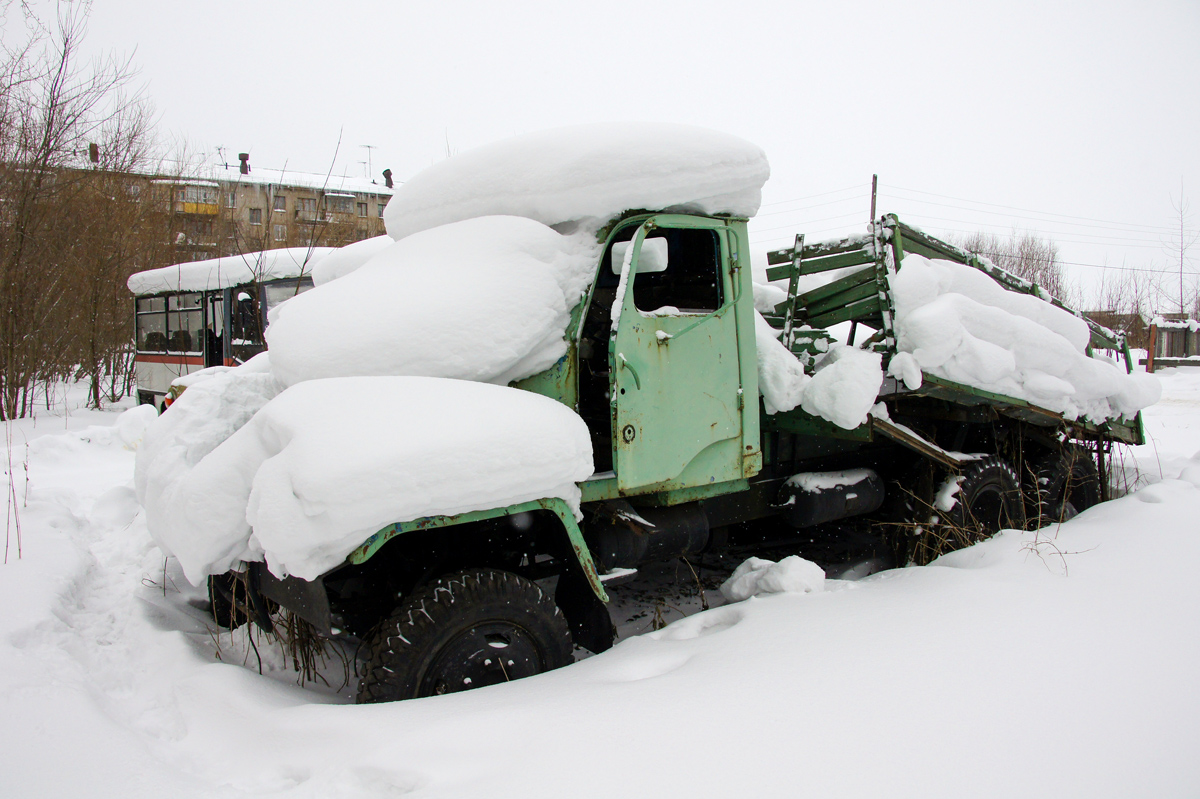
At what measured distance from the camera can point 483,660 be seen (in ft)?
9.40

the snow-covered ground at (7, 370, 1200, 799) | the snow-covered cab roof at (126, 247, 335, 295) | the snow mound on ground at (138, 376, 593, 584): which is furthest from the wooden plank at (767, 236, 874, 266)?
the snow-covered cab roof at (126, 247, 335, 295)

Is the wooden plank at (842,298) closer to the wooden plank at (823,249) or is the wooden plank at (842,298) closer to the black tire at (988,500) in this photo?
the wooden plank at (823,249)

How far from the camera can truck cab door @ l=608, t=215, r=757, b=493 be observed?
3285 mm

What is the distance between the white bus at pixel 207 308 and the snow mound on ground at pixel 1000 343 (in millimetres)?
7502

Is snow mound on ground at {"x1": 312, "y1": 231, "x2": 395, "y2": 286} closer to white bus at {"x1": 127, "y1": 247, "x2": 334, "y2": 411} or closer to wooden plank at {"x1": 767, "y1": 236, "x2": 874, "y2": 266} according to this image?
wooden plank at {"x1": 767, "y1": 236, "x2": 874, "y2": 266}

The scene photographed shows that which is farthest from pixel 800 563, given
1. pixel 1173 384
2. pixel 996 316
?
pixel 1173 384

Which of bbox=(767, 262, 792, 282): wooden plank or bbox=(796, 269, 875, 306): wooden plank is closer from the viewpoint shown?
bbox=(796, 269, 875, 306): wooden plank

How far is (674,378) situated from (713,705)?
1527 mm

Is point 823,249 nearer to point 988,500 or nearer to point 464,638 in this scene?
point 988,500

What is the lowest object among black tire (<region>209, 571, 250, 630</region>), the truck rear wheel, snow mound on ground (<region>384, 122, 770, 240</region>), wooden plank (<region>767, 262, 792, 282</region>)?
black tire (<region>209, 571, 250, 630</region>)

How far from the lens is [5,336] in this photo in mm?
11500

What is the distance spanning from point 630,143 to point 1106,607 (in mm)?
3086

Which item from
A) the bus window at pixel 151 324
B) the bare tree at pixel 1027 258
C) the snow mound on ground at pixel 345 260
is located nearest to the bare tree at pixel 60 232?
the bus window at pixel 151 324

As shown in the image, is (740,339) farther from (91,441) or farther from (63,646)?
(91,441)
